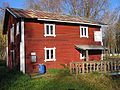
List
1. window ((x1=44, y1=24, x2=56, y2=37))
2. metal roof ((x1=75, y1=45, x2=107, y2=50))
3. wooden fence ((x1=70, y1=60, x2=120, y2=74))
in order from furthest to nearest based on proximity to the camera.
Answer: metal roof ((x1=75, y1=45, x2=107, y2=50))
window ((x1=44, y1=24, x2=56, y2=37))
wooden fence ((x1=70, y1=60, x2=120, y2=74))

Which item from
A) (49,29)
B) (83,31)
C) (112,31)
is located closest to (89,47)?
(83,31)

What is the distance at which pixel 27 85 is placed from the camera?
19.0 metres

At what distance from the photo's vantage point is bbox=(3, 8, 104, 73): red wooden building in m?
27.4

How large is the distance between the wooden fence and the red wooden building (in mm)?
6098

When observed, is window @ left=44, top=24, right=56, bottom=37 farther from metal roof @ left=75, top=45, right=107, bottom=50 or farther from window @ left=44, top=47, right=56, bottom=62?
metal roof @ left=75, top=45, right=107, bottom=50

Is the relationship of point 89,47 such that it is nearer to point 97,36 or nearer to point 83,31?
point 83,31

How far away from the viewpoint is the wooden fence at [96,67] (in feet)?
A: 74.0

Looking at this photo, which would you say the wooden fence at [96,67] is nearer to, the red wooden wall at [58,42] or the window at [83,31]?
the red wooden wall at [58,42]

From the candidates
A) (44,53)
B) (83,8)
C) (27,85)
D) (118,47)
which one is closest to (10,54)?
(44,53)

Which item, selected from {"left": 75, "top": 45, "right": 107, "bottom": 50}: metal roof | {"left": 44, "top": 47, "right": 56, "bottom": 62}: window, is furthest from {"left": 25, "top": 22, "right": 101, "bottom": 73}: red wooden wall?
{"left": 75, "top": 45, "right": 107, "bottom": 50}: metal roof

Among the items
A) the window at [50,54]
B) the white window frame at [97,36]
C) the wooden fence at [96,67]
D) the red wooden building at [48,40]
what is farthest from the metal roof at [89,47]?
the wooden fence at [96,67]

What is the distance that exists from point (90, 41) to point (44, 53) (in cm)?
780

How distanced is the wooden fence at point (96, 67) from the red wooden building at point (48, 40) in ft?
20.0

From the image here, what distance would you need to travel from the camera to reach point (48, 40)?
29.3 meters
